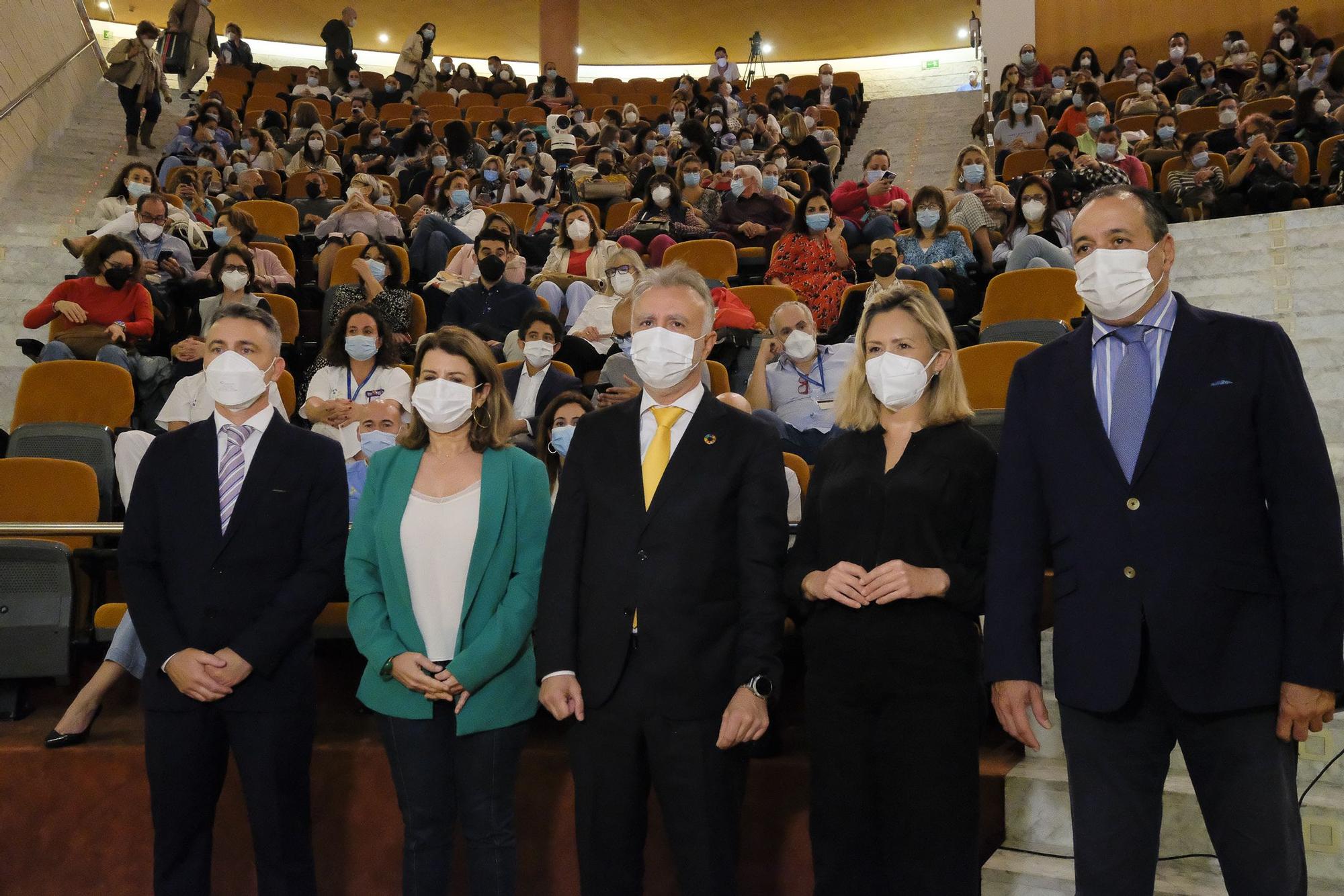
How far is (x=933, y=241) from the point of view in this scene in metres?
5.79

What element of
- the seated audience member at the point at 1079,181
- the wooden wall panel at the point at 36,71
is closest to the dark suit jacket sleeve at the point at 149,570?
the seated audience member at the point at 1079,181

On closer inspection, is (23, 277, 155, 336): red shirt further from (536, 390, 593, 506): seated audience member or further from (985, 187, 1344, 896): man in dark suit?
(985, 187, 1344, 896): man in dark suit

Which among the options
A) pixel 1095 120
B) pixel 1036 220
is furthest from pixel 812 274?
pixel 1095 120

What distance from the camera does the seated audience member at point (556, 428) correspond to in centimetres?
321

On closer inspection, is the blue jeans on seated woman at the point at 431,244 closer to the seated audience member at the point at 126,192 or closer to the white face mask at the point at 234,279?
the white face mask at the point at 234,279

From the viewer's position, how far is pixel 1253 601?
5.20 feet

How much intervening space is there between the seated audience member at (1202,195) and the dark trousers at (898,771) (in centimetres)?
562

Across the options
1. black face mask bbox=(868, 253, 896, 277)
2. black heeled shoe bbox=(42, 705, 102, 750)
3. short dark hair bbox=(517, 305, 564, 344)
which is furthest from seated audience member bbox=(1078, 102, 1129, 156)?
black heeled shoe bbox=(42, 705, 102, 750)

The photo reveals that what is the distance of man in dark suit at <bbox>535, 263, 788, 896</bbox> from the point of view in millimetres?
1809

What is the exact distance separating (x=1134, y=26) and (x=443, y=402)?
43.7ft

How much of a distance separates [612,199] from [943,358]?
264 inches

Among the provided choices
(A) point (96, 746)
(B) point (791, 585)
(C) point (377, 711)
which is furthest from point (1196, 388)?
(A) point (96, 746)

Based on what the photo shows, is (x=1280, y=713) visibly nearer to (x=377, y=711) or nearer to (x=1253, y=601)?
(x=1253, y=601)

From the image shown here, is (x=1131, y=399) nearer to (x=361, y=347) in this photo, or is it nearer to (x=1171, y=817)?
(x=1171, y=817)
